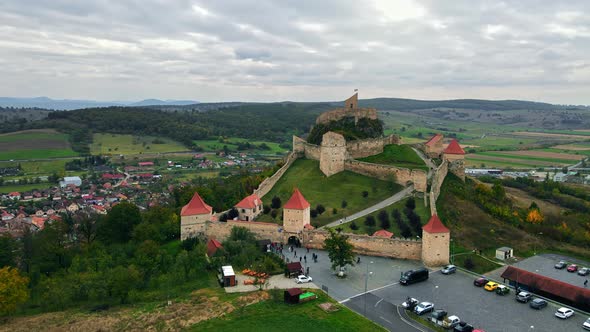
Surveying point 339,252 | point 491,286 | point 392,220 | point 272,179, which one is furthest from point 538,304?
point 272,179

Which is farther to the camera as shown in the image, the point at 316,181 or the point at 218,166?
the point at 218,166

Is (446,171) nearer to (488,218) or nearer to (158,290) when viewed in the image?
(488,218)

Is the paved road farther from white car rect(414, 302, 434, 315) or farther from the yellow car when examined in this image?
white car rect(414, 302, 434, 315)

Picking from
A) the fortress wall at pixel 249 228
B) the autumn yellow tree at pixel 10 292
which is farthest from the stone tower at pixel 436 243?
the autumn yellow tree at pixel 10 292

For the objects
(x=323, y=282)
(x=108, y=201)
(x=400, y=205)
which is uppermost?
(x=400, y=205)

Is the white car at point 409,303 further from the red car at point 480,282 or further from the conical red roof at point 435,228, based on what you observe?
the conical red roof at point 435,228

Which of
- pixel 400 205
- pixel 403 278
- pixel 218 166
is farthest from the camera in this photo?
pixel 218 166

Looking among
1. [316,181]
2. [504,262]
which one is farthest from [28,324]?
[504,262]
